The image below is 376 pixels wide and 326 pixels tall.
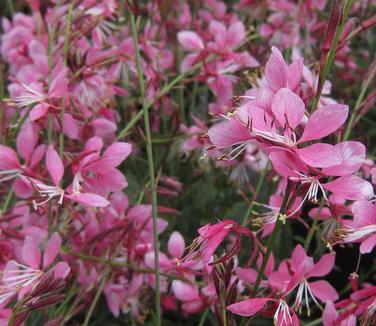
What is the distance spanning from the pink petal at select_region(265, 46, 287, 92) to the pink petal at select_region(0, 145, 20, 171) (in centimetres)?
44

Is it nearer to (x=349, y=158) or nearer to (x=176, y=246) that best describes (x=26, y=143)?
(x=176, y=246)

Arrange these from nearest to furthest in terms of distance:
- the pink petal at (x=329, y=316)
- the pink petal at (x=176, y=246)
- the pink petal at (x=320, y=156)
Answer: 1. the pink petal at (x=320, y=156)
2. the pink petal at (x=329, y=316)
3. the pink petal at (x=176, y=246)

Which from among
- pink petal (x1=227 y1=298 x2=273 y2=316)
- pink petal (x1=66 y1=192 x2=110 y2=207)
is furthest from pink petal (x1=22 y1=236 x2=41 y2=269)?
pink petal (x1=227 y1=298 x2=273 y2=316)

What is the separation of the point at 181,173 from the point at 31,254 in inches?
28.5

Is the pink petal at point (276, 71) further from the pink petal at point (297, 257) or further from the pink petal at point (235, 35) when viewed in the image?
the pink petal at point (235, 35)

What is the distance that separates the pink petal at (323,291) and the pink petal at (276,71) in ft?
1.11

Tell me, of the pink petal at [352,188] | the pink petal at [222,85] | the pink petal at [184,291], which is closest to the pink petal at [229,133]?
the pink petal at [352,188]

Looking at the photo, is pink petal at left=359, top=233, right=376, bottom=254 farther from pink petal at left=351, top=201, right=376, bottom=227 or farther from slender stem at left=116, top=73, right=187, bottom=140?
slender stem at left=116, top=73, right=187, bottom=140

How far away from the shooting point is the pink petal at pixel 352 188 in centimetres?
73

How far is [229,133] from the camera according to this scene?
73 centimetres

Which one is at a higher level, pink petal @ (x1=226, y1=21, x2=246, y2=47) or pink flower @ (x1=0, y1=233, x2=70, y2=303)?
pink petal @ (x1=226, y1=21, x2=246, y2=47)

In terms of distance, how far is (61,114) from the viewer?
1.07 meters

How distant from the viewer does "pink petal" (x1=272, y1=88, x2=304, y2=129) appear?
0.71 metres

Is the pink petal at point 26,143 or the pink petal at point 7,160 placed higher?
the pink petal at point 7,160
